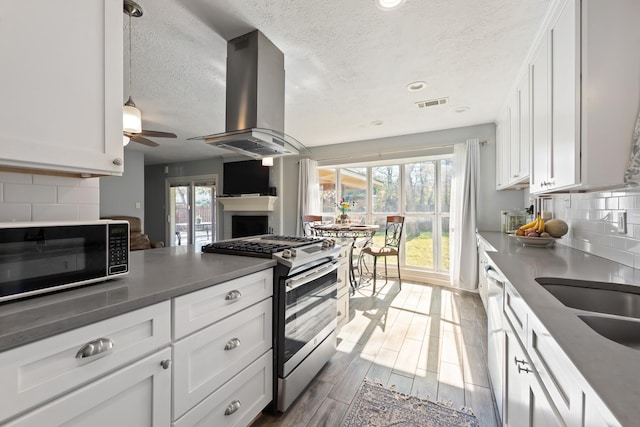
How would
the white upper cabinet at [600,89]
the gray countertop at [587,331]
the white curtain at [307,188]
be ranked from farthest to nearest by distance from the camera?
the white curtain at [307,188] → the white upper cabinet at [600,89] → the gray countertop at [587,331]

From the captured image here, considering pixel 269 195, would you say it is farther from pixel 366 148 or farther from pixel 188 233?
pixel 188 233

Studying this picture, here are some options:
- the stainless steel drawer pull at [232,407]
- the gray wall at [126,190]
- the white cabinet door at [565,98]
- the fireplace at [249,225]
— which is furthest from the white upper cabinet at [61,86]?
the gray wall at [126,190]

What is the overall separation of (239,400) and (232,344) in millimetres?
323

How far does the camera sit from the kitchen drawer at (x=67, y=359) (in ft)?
2.10

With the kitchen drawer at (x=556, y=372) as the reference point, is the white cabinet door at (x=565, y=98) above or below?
above

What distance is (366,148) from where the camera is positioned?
4746 mm

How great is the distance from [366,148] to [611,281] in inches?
155

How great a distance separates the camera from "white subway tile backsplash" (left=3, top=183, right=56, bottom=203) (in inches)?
40.4

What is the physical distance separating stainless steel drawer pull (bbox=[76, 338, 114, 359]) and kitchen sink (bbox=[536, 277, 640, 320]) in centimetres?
166

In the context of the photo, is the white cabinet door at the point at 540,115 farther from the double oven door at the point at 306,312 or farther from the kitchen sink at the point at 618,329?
the double oven door at the point at 306,312

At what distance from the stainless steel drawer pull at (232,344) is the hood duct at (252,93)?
1.29 metres

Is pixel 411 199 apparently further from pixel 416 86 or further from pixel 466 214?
pixel 416 86

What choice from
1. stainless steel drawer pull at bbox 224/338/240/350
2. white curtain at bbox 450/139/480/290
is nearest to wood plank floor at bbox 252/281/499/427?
white curtain at bbox 450/139/480/290

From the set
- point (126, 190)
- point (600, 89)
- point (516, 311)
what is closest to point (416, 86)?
point (600, 89)
